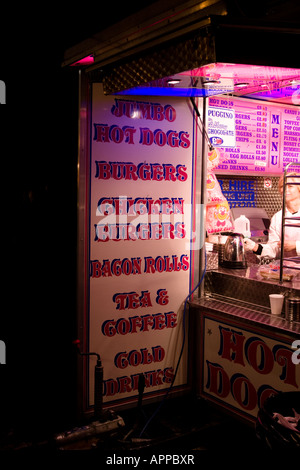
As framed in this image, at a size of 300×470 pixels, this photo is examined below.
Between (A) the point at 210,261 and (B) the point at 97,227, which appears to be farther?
(A) the point at 210,261

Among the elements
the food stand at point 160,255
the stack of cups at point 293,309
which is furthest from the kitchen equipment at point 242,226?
the stack of cups at point 293,309

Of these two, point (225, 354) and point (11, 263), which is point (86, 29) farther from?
point (225, 354)

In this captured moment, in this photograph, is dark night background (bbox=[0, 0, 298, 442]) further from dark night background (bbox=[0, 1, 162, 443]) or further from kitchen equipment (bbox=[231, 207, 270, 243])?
kitchen equipment (bbox=[231, 207, 270, 243])

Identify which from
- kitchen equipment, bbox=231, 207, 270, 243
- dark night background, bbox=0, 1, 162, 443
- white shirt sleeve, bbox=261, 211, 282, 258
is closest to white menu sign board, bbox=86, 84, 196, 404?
dark night background, bbox=0, 1, 162, 443

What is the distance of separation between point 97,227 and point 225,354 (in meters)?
1.68

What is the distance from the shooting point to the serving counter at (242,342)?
368 cm

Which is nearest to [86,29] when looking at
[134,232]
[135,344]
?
[134,232]

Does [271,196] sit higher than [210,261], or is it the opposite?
[271,196]

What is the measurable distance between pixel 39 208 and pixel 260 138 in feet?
11.7

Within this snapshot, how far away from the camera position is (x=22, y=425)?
398 cm

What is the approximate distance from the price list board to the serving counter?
189 centimetres

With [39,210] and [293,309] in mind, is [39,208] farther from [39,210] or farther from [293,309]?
[293,309]

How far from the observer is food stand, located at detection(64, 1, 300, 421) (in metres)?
3.79

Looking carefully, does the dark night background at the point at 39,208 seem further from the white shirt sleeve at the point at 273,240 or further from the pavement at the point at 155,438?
the white shirt sleeve at the point at 273,240
